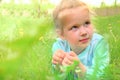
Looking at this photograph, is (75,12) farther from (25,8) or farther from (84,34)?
(25,8)

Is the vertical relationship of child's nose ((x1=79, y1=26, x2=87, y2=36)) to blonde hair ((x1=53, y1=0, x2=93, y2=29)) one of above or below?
below

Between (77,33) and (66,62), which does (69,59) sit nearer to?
(66,62)

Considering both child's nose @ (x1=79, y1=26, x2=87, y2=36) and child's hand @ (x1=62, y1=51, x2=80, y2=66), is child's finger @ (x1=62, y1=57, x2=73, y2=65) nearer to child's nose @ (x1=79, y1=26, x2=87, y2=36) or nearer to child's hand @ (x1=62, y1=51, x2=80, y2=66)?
child's hand @ (x1=62, y1=51, x2=80, y2=66)

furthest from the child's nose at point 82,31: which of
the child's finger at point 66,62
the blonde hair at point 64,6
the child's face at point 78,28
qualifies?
the child's finger at point 66,62

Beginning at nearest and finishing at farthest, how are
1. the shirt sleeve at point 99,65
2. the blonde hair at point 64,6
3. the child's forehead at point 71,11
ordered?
the shirt sleeve at point 99,65 → the child's forehead at point 71,11 → the blonde hair at point 64,6

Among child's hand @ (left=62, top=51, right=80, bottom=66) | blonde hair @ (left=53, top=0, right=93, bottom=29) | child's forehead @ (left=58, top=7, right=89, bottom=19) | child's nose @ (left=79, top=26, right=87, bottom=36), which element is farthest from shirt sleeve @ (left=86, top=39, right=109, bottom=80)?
blonde hair @ (left=53, top=0, right=93, bottom=29)

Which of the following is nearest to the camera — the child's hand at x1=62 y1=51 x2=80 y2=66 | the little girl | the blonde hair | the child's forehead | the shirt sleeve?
the shirt sleeve

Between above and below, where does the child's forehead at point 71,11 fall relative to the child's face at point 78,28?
above

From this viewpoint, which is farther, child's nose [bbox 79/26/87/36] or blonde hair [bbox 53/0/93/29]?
blonde hair [bbox 53/0/93/29]

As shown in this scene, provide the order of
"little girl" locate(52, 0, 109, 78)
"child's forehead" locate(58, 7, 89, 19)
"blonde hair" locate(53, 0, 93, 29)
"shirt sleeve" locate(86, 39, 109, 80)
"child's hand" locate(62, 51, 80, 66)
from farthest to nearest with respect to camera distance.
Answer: "blonde hair" locate(53, 0, 93, 29), "child's forehead" locate(58, 7, 89, 19), "little girl" locate(52, 0, 109, 78), "child's hand" locate(62, 51, 80, 66), "shirt sleeve" locate(86, 39, 109, 80)

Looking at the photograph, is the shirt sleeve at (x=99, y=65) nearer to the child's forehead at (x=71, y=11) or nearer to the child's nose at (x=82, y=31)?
the child's nose at (x=82, y=31)

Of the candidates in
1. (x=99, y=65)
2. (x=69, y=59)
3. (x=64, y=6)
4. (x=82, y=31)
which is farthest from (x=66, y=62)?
(x=64, y=6)

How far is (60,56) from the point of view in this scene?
1.34 meters

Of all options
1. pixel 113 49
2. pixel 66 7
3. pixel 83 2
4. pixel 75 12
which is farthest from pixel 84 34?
pixel 113 49
